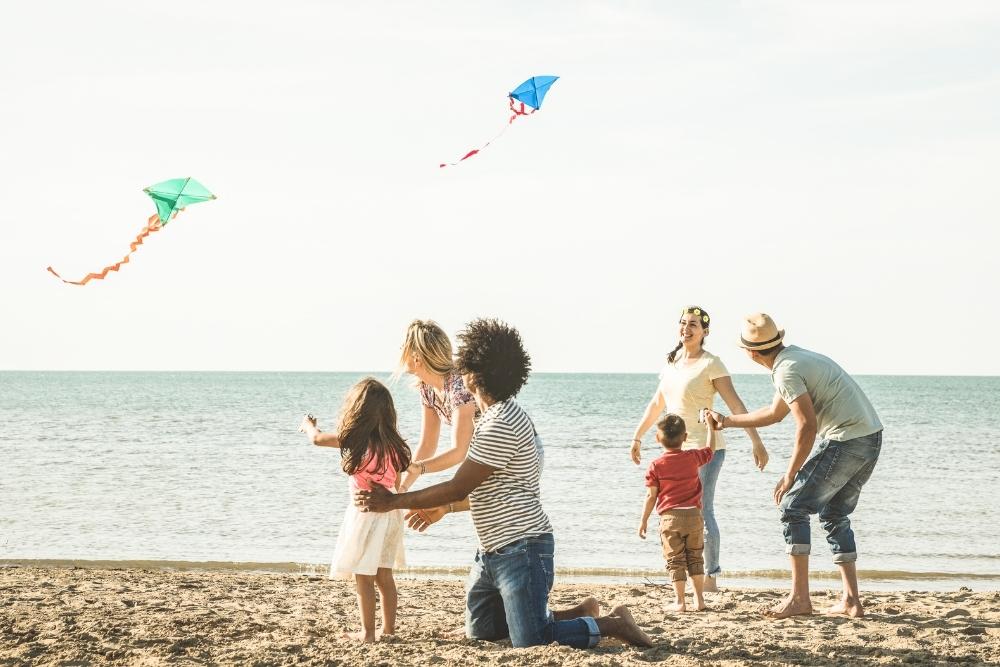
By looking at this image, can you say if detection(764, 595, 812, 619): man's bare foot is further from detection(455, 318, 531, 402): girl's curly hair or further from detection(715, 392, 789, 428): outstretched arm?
Result: detection(455, 318, 531, 402): girl's curly hair

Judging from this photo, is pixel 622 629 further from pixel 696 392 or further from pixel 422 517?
pixel 696 392

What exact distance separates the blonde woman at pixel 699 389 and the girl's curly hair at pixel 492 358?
190 cm

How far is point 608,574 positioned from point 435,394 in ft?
12.0

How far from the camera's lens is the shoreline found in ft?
25.8

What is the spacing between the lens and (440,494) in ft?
14.1

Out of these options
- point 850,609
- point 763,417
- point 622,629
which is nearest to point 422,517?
point 622,629

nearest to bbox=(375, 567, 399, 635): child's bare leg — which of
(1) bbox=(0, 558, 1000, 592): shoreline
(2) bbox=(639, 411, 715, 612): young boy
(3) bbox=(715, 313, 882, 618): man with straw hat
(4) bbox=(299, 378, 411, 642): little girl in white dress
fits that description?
(4) bbox=(299, 378, 411, 642): little girl in white dress

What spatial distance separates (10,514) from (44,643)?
689 centimetres

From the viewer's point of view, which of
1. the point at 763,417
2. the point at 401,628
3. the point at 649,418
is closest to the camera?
the point at 763,417

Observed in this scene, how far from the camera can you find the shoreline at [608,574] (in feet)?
25.8

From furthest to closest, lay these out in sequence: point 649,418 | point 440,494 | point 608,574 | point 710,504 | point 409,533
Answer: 1. point 409,533
2. point 608,574
3. point 649,418
4. point 710,504
5. point 440,494

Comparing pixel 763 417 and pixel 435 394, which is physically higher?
pixel 435 394

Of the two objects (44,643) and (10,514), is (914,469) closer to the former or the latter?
(10,514)

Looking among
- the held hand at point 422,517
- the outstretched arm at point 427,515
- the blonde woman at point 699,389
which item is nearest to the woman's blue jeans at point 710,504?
the blonde woman at point 699,389
